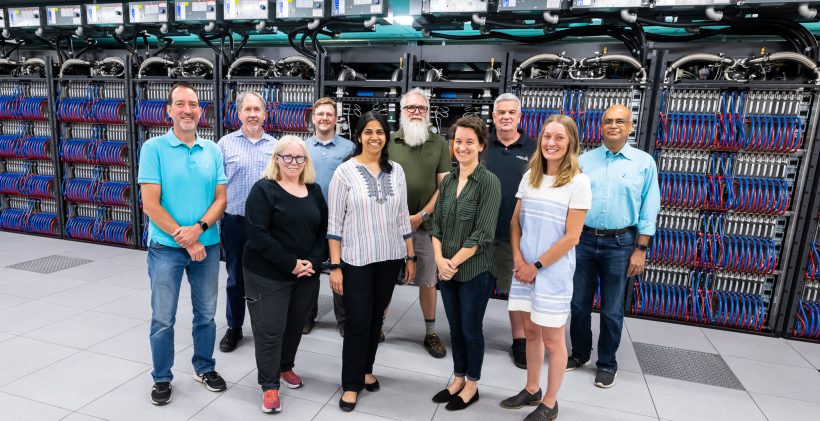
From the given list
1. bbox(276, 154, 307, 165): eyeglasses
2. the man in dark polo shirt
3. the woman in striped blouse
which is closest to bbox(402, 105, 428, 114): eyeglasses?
the man in dark polo shirt

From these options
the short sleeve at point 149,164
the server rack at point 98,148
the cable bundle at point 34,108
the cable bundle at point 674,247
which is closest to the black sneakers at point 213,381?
the short sleeve at point 149,164

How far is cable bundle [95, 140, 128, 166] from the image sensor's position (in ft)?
18.7

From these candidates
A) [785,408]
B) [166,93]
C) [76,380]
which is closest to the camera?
[76,380]

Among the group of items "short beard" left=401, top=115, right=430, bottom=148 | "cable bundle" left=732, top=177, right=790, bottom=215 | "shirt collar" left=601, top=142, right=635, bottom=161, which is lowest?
"cable bundle" left=732, top=177, right=790, bottom=215

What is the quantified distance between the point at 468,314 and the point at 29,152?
260 inches

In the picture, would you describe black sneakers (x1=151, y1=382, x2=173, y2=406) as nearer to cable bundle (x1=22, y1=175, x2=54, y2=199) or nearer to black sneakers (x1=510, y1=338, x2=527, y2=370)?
black sneakers (x1=510, y1=338, x2=527, y2=370)

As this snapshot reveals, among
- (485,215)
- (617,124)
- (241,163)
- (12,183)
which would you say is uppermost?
(617,124)

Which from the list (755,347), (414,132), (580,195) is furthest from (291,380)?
(755,347)

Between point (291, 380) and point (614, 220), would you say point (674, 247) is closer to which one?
point (614, 220)

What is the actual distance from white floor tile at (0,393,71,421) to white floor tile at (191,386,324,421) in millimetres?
731

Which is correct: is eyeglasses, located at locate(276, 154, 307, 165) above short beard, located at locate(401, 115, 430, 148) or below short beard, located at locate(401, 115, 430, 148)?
below

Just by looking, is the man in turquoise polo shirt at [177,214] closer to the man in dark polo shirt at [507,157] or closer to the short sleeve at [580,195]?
the man in dark polo shirt at [507,157]

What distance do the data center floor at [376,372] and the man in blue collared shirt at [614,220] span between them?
1.53 ft

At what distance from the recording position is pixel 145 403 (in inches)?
101
